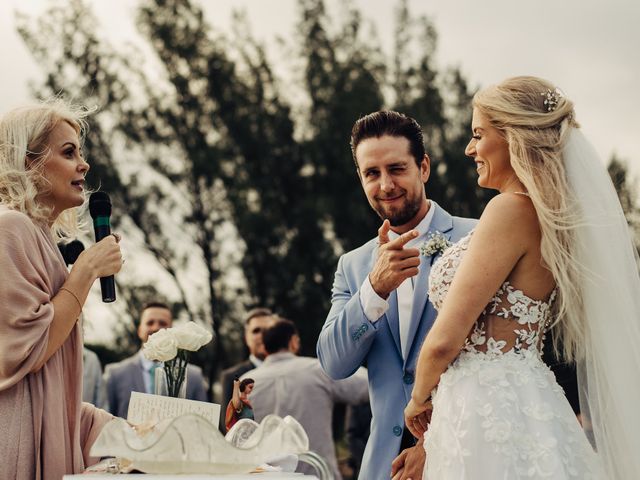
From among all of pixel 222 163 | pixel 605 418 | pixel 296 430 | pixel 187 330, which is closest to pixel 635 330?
pixel 605 418

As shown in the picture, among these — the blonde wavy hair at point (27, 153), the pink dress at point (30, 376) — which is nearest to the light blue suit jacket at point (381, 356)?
the pink dress at point (30, 376)

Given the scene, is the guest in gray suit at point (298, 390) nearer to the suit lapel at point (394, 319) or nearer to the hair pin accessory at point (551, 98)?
the suit lapel at point (394, 319)

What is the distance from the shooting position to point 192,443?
2.35m

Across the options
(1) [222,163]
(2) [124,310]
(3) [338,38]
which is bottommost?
(2) [124,310]

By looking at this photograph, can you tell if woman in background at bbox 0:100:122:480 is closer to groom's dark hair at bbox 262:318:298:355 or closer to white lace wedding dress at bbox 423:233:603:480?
white lace wedding dress at bbox 423:233:603:480

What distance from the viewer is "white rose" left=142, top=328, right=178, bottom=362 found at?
318cm

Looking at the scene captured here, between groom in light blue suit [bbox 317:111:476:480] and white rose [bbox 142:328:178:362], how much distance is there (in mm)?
714

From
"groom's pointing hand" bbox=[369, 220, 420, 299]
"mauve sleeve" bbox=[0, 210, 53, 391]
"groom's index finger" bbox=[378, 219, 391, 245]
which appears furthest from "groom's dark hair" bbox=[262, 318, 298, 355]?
"mauve sleeve" bbox=[0, 210, 53, 391]

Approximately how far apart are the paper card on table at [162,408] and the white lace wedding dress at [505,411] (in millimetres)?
770

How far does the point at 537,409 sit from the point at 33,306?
1.64 meters

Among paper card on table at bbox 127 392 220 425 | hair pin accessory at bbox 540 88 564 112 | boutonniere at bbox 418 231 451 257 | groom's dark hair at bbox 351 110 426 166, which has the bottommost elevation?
paper card on table at bbox 127 392 220 425

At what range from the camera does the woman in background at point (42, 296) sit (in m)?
2.74

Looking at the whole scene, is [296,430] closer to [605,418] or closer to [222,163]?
[605,418]

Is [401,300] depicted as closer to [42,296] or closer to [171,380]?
[171,380]
